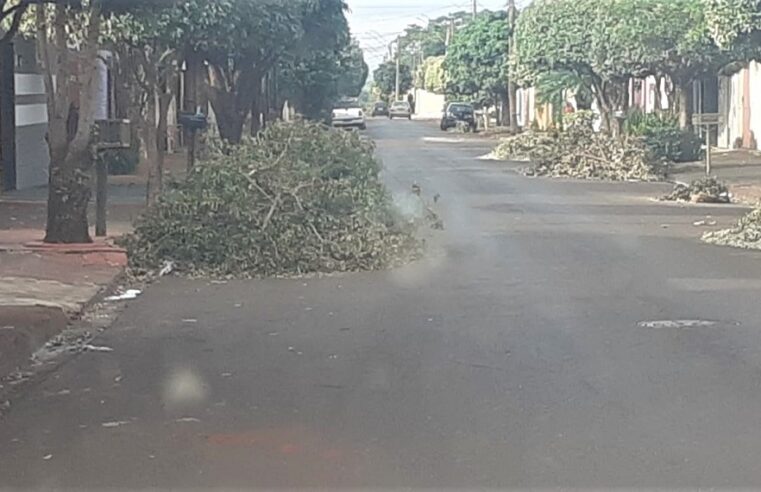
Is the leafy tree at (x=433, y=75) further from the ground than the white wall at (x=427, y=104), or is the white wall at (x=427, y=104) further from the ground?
the leafy tree at (x=433, y=75)

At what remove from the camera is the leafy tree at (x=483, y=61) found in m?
83.4

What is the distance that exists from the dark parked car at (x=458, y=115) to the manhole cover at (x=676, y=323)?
223 feet

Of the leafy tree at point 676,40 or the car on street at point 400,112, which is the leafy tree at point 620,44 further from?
the car on street at point 400,112

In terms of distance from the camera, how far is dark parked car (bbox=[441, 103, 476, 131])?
81.6 meters

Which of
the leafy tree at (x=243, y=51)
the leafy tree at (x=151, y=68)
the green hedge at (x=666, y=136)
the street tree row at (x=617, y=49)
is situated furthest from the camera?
the street tree row at (x=617, y=49)

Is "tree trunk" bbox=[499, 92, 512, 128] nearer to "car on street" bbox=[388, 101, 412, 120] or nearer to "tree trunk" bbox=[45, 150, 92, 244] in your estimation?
"car on street" bbox=[388, 101, 412, 120]

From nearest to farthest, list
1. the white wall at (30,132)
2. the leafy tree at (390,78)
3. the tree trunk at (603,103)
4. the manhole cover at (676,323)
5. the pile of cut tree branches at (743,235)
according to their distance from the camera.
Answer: the manhole cover at (676,323) < the pile of cut tree branches at (743,235) < the white wall at (30,132) < the tree trunk at (603,103) < the leafy tree at (390,78)

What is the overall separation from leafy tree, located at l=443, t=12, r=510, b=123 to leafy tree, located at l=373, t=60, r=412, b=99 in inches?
3331

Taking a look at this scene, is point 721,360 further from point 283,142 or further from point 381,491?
point 283,142

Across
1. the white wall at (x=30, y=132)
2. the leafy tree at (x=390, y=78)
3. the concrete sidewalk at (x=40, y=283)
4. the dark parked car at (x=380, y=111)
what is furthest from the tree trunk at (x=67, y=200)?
the leafy tree at (x=390, y=78)

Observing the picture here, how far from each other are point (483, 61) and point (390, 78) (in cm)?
10052

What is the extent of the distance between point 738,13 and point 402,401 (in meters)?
22.0

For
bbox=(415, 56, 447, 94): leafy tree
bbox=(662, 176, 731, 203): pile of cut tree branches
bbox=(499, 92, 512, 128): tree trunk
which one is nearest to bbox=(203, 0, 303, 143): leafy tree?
bbox=(662, 176, 731, 203): pile of cut tree branches

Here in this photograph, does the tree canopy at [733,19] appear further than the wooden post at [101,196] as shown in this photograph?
Yes
